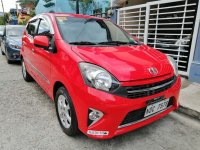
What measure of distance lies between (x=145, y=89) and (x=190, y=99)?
1.87 m

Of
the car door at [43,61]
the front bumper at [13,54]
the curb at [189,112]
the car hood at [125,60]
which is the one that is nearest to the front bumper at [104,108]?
the car hood at [125,60]

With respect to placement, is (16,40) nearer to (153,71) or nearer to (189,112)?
(153,71)

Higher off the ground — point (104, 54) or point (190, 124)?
point (104, 54)

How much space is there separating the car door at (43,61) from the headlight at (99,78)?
36.9 inches

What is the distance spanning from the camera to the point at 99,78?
207 cm

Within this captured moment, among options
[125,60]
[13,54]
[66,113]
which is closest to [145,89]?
[125,60]

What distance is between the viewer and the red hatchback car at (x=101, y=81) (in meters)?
2.05

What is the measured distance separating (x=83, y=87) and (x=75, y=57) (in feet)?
1.39

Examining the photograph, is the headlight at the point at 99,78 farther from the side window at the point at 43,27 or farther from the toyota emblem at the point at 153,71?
the side window at the point at 43,27

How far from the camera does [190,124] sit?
3.03 metres

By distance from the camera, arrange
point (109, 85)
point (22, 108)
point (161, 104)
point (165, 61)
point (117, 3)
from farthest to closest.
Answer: point (117, 3)
point (22, 108)
point (165, 61)
point (161, 104)
point (109, 85)

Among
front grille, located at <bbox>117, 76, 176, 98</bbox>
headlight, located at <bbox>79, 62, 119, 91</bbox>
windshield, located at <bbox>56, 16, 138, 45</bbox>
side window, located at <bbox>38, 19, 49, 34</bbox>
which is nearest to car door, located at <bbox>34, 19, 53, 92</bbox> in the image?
side window, located at <bbox>38, 19, 49, 34</bbox>

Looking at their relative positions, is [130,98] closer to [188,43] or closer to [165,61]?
[165,61]

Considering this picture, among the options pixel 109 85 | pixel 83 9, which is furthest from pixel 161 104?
pixel 83 9
